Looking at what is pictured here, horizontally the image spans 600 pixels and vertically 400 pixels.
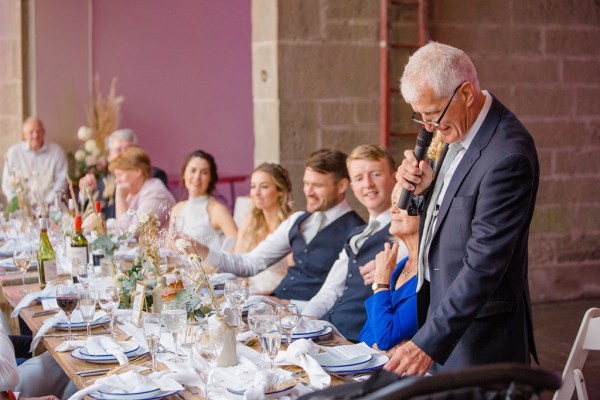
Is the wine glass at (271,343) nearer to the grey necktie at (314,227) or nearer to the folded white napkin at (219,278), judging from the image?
the folded white napkin at (219,278)

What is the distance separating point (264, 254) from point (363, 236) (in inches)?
35.3

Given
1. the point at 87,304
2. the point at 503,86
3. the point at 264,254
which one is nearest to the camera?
the point at 87,304

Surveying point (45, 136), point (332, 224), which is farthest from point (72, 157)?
point (332, 224)

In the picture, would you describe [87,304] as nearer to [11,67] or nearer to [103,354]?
[103,354]

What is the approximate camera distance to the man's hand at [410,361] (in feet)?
8.11

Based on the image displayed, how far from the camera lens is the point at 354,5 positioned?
6148mm

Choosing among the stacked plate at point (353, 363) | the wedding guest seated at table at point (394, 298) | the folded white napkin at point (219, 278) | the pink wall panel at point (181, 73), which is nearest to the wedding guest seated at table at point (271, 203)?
the folded white napkin at point (219, 278)

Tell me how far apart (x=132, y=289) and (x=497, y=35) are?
414 centimetres

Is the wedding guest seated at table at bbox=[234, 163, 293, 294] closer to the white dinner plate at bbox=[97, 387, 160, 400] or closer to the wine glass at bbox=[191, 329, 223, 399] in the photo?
the wine glass at bbox=[191, 329, 223, 399]

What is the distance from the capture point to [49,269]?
4148 millimetres

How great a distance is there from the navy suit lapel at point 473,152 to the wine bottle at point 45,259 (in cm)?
207

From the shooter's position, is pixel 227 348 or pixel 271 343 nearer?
pixel 271 343

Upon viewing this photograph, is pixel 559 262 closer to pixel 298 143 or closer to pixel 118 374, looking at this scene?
pixel 298 143

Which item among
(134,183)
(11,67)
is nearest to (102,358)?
(134,183)
